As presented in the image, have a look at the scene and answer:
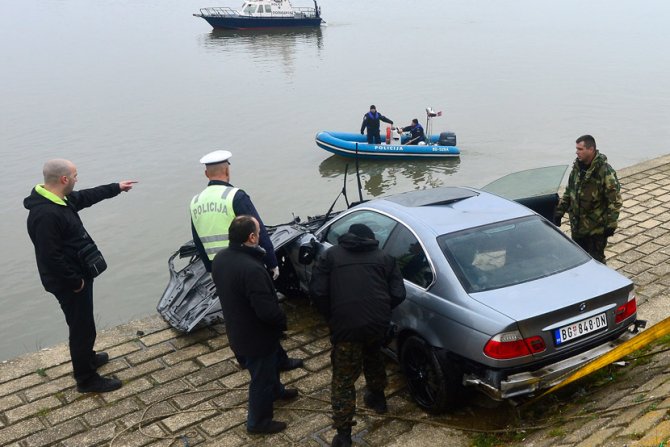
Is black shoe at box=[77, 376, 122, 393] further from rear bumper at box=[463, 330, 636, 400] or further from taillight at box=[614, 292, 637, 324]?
taillight at box=[614, 292, 637, 324]

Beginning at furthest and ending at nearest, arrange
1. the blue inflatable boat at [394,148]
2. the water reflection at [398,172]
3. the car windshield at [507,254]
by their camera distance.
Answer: the blue inflatable boat at [394,148], the water reflection at [398,172], the car windshield at [507,254]

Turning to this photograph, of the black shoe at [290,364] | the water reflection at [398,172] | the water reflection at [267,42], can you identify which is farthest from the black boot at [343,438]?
the water reflection at [267,42]

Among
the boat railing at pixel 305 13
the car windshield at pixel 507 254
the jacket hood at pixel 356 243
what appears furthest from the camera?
the boat railing at pixel 305 13

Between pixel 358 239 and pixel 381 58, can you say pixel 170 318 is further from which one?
pixel 381 58

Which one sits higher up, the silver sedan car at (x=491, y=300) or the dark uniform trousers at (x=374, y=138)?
the silver sedan car at (x=491, y=300)

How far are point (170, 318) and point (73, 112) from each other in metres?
25.3

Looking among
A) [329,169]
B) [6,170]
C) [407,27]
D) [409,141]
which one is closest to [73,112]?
[6,170]

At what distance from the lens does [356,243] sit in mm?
4359

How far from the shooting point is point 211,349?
20.5ft

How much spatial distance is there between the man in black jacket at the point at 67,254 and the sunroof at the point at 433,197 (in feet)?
8.81

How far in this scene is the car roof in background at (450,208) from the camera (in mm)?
5195

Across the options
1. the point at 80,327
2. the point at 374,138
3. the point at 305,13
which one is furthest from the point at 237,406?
the point at 305,13

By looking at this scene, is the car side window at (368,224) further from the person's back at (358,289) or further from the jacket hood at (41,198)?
the jacket hood at (41,198)

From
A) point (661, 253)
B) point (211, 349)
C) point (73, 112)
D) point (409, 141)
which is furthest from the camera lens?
point (73, 112)
